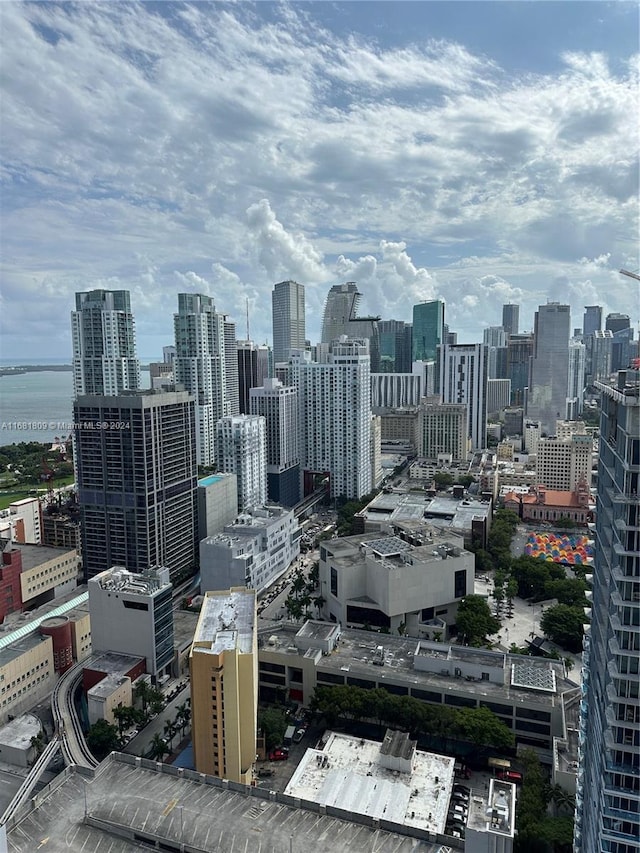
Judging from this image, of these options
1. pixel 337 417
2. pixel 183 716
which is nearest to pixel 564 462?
pixel 337 417

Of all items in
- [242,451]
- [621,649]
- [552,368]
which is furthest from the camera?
[552,368]

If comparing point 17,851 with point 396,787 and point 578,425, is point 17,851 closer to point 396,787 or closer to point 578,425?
point 396,787

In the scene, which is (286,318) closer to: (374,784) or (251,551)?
(251,551)

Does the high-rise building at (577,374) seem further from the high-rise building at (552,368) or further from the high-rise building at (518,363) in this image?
the high-rise building at (518,363)

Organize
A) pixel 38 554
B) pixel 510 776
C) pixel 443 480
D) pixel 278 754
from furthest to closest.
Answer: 1. pixel 443 480
2. pixel 38 554
3. pixel 278 754
4. pixel 510 776

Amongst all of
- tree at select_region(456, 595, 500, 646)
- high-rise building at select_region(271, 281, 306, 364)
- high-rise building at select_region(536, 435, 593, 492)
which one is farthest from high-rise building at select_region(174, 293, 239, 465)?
high-rise building at select_region(271, 281, 306, 364)

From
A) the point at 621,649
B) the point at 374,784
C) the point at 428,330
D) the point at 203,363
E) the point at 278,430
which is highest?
the point at 428,330
